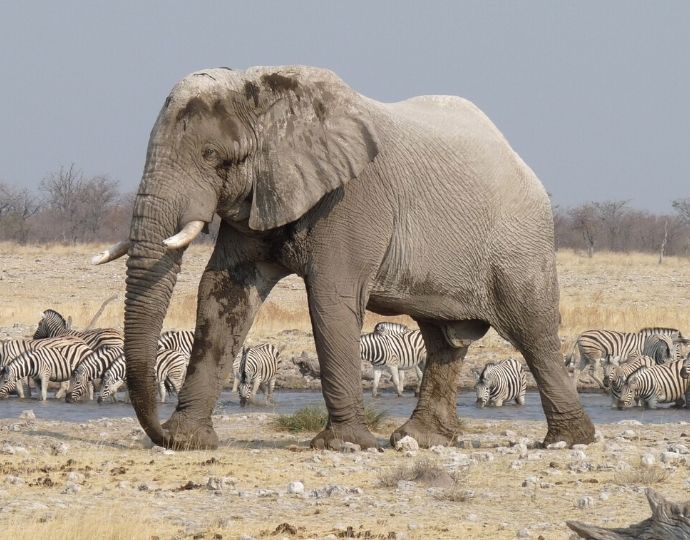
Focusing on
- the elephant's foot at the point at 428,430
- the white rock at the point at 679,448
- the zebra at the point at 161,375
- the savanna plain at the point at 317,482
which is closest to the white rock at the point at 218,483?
the savanna plain at the point at 317,482

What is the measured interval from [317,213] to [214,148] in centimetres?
86

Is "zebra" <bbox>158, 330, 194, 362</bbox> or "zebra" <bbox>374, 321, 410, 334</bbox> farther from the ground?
"zebra" <bbox>374, 321, 410, 334</bbox>

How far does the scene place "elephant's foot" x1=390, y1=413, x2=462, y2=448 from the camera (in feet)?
35.3

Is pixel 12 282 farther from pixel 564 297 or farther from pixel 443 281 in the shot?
pixel 443 281

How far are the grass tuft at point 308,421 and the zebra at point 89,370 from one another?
198 inches

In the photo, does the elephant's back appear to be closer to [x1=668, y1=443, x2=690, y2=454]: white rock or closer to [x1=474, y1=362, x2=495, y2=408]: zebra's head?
[x1=668, y1=443, x2=690, y2=454]: white rock

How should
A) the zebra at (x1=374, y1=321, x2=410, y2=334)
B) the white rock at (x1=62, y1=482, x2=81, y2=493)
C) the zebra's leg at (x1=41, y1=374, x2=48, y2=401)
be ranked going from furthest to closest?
the zebra at (x1=374, y1=321, x2=410, y2=334) → the zebra's leg at (x1=41, y1=374, x2=48, y2=401) → the white rock at (x1=62, y1=482, x2=81, y2=493)

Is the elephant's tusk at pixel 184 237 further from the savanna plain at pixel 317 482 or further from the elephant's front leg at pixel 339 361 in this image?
the savanna plain at pixel 317 482

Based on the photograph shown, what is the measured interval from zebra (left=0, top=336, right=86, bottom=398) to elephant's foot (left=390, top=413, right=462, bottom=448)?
762 cm

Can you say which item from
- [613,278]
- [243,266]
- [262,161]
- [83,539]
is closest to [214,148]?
[262,161]

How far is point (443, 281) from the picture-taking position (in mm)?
10250

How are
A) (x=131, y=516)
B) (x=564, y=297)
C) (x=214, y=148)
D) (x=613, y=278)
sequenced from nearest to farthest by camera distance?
1. (x=131, y=516)
2. (x=214, y=148)
3. (x=564, y=297)
4. (x=613, y=278)

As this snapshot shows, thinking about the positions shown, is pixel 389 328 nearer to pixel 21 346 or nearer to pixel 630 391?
pixel 630 391

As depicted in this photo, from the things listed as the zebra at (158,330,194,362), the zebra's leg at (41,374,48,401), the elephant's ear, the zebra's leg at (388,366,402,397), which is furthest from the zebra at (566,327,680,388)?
the elephant's ear
